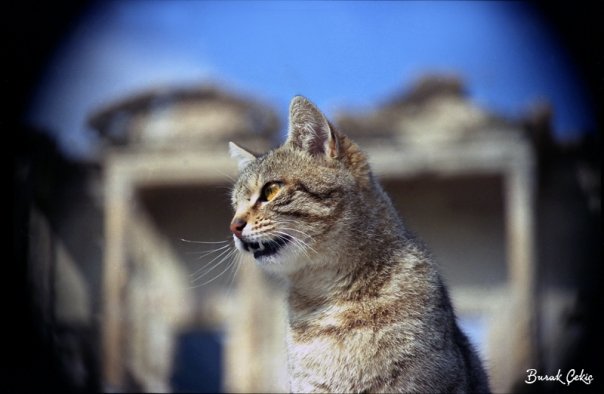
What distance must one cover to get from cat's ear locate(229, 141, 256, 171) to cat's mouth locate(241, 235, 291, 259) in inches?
19.3

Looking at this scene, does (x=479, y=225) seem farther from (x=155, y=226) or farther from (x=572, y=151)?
(x=155, y=226)

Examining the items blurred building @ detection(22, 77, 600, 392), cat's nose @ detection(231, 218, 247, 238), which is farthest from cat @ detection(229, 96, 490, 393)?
blurred building @ detection(22, 77, 600, 392)

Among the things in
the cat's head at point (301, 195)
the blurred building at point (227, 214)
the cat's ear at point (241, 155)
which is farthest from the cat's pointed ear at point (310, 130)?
the blurred building at point (227, 214)

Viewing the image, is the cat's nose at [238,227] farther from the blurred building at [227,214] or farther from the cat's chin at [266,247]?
the blurred building at [227,214]

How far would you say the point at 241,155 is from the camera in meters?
2.52

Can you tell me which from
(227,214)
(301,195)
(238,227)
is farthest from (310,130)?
(227,214)

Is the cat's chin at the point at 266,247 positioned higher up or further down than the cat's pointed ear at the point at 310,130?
further down

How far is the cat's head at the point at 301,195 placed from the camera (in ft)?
6.71

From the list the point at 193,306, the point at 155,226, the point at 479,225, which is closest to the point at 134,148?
the point at 155,226

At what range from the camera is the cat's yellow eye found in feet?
6.93

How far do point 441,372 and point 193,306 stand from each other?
4373mm

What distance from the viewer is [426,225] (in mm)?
6156

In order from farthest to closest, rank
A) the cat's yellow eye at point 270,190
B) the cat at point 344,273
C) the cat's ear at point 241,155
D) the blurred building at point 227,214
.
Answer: the blurred building at point 227,214 → the cat's ear at point 241,155 → the cat's yellow eye at point 270,190 → the cat at point 344,273

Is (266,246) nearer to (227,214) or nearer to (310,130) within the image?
(310,130)
